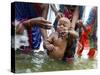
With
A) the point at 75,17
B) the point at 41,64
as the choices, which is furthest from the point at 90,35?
the point at 41,64

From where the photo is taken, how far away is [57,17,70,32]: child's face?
1.49 metres

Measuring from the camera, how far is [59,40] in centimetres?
149

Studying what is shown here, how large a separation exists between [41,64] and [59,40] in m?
0.20

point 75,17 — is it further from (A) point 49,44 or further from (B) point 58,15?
→ (A) point 49,44

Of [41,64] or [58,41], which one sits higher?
[58,41]

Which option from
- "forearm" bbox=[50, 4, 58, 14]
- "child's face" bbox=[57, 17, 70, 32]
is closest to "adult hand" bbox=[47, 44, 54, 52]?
"child's face" bbox=[57, 17, 70, 32]

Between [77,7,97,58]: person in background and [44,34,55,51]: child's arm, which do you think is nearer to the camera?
[44,34,55,51]: child's arm

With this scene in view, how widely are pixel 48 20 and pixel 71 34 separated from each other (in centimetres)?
19

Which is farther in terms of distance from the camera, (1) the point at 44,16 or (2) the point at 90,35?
(2) the point at 90,35

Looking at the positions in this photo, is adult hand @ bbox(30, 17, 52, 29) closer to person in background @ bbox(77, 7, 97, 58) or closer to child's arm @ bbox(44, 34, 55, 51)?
child's arm @ bbox(44, 34, 55, 51)

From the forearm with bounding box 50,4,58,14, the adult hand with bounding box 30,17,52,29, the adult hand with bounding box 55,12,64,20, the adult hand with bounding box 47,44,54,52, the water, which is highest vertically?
the forearm with bounding box 50,4,58,14

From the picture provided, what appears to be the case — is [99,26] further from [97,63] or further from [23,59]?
[23,59]

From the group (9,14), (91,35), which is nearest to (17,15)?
(9,14)

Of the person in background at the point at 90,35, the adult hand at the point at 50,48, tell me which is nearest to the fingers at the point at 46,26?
the adult hand at the point at 50,48
